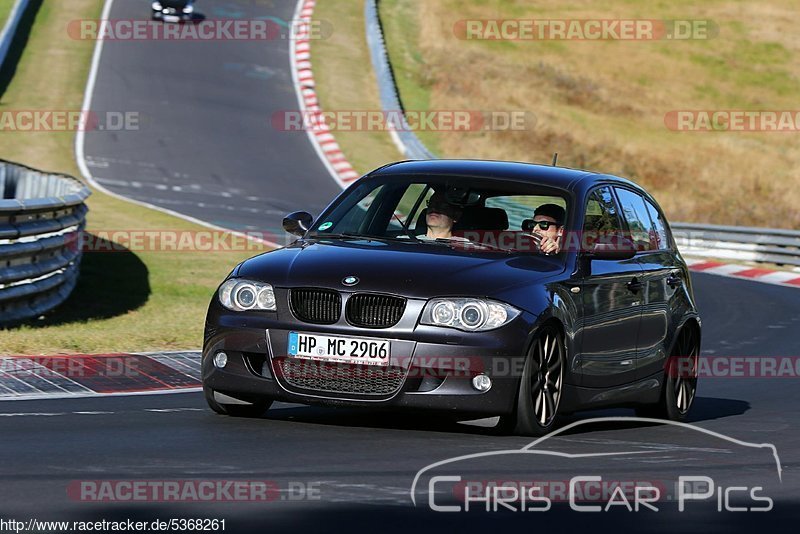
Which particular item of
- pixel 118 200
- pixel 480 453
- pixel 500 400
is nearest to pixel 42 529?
pixel 480 453

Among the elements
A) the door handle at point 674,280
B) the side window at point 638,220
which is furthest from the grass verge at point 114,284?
the door handle at point 674,280

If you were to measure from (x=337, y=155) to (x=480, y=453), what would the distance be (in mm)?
28584

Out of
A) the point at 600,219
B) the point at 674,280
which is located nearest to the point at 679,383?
the point at 674,280

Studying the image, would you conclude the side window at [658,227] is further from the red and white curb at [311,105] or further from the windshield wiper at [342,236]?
the red and white curb at [311,105]

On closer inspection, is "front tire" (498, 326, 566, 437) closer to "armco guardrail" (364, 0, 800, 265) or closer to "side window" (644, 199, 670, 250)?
"side window" (644, 199, 670, 250)

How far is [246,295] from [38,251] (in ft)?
21.4

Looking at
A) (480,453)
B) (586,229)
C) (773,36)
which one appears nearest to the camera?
(480,453)

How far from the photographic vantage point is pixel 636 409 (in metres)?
10.2

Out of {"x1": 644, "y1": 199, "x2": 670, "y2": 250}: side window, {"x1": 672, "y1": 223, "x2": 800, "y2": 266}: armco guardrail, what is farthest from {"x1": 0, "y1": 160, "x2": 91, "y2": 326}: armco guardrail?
{"x1": 672, "y1": 223, "x2": 800, "y2": 266}: armco guardrail

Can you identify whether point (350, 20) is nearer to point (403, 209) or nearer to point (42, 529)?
point (403, 209)

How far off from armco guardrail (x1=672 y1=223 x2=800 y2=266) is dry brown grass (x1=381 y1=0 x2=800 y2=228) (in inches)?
291

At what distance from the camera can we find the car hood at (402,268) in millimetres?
7938

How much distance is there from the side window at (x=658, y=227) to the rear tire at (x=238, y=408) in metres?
3.03

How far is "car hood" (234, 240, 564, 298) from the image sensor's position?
7.94 m
